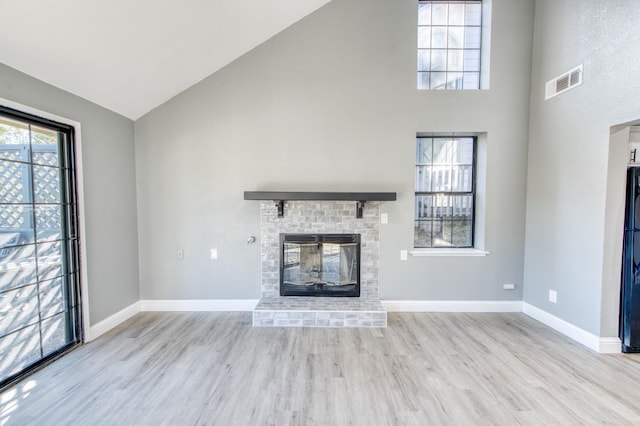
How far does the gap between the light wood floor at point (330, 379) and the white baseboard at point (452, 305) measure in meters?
0.39

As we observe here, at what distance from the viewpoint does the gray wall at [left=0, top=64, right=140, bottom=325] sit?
2484 millimetres

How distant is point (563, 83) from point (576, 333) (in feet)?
8.69

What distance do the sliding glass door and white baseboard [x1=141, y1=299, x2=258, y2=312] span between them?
2.58 ft

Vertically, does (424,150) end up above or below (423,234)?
above

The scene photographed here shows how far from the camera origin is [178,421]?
1612mm

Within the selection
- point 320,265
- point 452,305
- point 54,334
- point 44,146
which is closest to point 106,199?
point 44,146

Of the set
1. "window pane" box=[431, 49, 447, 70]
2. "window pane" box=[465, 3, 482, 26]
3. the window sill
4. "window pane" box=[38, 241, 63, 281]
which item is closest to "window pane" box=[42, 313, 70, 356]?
"window pane" box=[38, 241, 63, 281]

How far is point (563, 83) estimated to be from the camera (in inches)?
106

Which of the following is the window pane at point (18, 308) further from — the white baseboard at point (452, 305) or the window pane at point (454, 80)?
the window pane at point (454, 80)

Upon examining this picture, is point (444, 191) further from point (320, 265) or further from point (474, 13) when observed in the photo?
point (474, 13)

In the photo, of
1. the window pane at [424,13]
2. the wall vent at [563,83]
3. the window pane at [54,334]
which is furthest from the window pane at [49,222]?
the wall vent at [563,83]

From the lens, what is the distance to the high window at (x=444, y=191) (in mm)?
3346

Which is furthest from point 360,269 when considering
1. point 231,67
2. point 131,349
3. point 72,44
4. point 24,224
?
point 72,44

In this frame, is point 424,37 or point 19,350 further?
point 424,37
